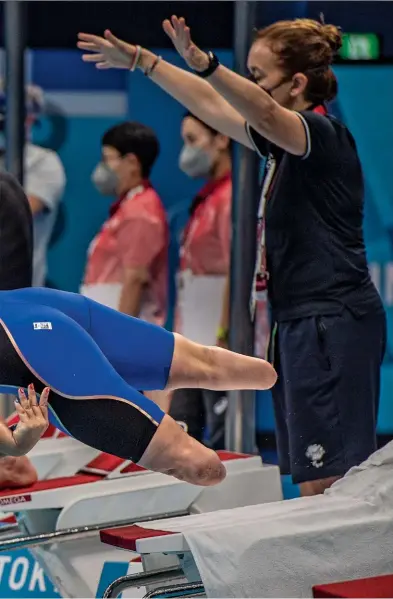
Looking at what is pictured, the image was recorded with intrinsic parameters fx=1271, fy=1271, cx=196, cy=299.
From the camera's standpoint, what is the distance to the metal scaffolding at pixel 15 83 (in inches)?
142

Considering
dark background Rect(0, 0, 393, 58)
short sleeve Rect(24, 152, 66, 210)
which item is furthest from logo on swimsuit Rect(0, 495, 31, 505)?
dark background Rect(0, 0, 393, 58)

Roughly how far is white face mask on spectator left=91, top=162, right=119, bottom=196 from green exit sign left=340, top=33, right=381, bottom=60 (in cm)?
86

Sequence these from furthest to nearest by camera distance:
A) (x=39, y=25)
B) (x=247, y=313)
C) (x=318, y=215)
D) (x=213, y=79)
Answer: (x=39, y=25), (x=247, y=313), (x=318, y=215), (x=213, y=79)

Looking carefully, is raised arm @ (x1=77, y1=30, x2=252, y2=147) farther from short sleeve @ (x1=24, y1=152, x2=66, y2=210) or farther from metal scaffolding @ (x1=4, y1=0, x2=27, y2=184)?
short sleeve @ (x1=24, y1=152, x2=66, y2=210)

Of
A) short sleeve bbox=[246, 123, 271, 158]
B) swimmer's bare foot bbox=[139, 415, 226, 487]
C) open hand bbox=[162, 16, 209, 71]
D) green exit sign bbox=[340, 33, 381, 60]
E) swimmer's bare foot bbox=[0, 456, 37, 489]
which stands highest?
open hand bbox=[162, 16, 209, 71]

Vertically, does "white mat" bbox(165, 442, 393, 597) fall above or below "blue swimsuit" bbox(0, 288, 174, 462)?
below

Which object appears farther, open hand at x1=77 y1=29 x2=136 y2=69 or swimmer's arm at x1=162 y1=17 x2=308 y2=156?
open hand at x1=77 y1=29 x2=136 y2=69

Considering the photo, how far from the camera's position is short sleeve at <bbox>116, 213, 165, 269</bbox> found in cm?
384

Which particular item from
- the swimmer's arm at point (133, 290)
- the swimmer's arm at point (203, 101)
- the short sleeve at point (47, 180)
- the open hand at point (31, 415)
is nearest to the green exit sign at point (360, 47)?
the swimmer's arm at point (203, 101)

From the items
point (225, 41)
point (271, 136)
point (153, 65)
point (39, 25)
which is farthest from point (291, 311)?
point (39, 25)

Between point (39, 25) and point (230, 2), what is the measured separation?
2.14ft

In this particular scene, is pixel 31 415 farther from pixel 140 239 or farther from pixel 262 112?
pixel 140 239

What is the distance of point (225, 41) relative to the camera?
3.97 metres

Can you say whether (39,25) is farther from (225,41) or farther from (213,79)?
(213,79)
